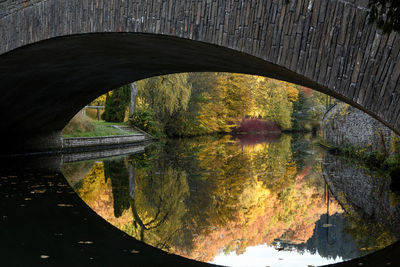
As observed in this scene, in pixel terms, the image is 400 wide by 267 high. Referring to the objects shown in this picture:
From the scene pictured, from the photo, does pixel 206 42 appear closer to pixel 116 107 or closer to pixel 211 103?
pixel 116 107

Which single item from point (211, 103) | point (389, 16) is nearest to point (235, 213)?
point (389, 16)

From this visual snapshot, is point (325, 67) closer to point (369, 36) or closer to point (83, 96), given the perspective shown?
point (369, 36)

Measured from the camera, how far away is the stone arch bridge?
414 centimetres

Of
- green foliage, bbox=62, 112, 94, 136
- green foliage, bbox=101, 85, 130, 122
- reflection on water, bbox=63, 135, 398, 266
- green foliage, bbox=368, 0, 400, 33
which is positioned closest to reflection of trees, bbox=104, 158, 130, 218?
reflection on water, bbox=63, 135, 398, 266

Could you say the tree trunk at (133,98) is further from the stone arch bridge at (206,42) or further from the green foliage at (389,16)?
the green foliage at (389,16)

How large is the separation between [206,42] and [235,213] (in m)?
3.00

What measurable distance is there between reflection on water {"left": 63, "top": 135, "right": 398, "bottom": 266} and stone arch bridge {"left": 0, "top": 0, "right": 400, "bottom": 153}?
2.12m

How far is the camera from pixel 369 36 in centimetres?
410

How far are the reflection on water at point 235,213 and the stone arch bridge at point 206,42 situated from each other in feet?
6.95

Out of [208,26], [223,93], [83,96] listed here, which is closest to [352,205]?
[208,26]

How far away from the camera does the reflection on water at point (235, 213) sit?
5.32m

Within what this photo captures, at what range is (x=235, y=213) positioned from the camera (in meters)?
6.75

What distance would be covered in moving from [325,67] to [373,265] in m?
2.30

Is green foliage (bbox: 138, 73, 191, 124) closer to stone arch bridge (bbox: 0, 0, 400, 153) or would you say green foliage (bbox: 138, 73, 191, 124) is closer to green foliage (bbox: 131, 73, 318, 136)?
green foliage (bbox: 131, 73, 318, 136)
